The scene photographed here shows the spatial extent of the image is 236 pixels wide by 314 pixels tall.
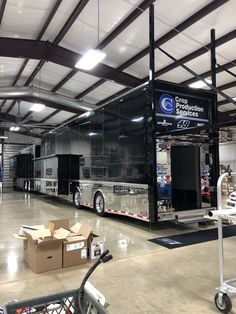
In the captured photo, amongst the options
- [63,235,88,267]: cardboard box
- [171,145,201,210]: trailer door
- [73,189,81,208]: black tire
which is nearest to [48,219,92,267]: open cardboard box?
[63,235,88,267]: cardboard box

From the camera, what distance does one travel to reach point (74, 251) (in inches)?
160

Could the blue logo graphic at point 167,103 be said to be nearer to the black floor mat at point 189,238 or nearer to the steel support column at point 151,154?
the steel support column at point 151,154

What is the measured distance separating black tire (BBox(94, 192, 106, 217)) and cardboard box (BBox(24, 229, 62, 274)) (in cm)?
387

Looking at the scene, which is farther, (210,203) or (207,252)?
(210,203)

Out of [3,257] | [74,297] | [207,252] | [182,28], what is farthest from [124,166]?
[74,297]

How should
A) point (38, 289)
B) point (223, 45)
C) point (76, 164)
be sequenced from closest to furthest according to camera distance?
1. point (38, 289)
2. point (223, 45)
3. point (76, 164)

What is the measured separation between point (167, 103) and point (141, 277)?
12.1 feet

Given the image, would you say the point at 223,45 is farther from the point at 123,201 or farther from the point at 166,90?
the point at 123,201

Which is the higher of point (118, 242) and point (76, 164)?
point (76, 164)

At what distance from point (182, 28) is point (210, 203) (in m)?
4.28

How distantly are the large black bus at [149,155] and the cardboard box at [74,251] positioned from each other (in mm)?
1884

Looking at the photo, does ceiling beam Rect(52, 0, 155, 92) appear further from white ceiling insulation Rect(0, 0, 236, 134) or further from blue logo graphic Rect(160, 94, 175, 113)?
blue logo graphic Rect(160, 94, 175, 113)

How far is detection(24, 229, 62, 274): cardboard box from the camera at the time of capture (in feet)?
12.4

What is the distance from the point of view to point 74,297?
4.70ft
